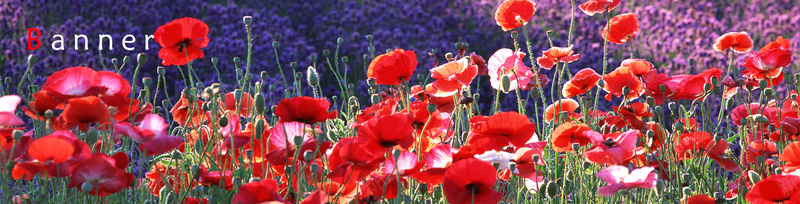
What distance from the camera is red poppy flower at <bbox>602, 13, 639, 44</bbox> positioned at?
1471mm

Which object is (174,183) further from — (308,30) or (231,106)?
(308,30)

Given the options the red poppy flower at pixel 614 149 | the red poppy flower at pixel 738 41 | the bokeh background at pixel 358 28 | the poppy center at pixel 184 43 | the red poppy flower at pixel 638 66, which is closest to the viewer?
the red poppy flower at pixel 614 149

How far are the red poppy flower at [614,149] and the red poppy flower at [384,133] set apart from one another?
27cm

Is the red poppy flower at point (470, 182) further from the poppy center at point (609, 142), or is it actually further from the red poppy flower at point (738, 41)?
the red poppy flower at point (738, 41)

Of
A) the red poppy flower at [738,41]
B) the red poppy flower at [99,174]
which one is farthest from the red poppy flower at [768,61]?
the red poppy flower at [99,174]

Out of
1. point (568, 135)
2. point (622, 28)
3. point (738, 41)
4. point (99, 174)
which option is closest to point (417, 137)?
point (568, 135)

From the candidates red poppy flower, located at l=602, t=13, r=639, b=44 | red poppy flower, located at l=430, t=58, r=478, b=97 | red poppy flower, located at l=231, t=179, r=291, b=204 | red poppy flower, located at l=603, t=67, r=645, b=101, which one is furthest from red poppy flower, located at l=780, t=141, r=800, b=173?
red poppy flower, located at l=231, t=179, r=291, b=204

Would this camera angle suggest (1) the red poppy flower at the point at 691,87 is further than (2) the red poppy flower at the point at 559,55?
No

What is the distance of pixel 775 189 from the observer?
91 cm

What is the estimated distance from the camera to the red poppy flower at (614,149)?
41.4 inches

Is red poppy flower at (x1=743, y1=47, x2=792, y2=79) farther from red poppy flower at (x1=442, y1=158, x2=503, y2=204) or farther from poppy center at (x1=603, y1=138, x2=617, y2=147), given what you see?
red poppy flower at (x1=442, y1=158, x2=503, y2=204)

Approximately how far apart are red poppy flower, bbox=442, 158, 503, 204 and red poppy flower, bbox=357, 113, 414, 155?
6 cm

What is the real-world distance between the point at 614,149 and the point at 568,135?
79mm

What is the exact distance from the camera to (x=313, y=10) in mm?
4176
